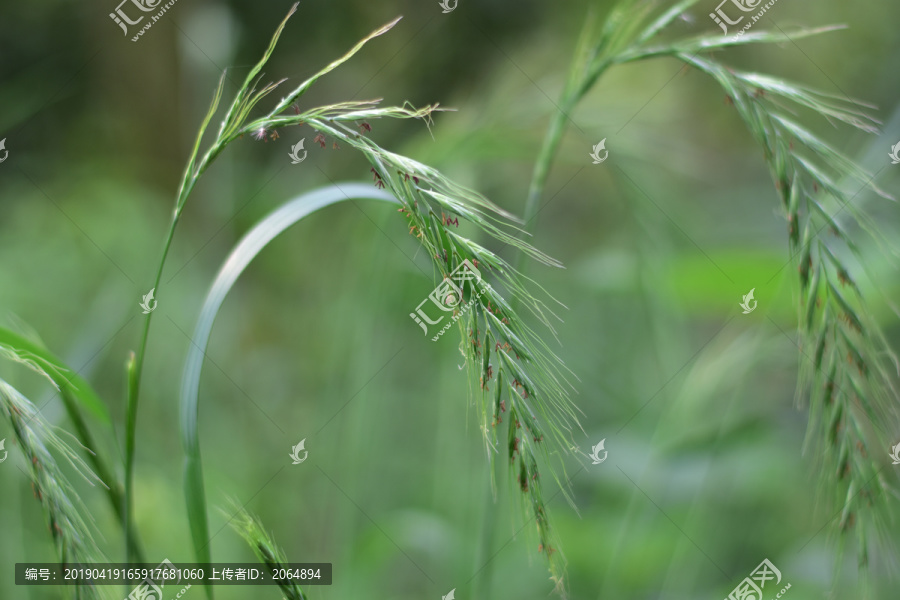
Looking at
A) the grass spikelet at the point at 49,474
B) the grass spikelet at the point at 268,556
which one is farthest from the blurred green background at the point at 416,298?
the grass spikelet at the point at 49,474

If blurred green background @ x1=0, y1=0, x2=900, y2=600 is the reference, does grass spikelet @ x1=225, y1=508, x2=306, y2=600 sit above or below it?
below

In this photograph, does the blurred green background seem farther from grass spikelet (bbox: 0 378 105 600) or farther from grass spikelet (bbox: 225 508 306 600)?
grass spikelet (bbox: 0 378 105 600)

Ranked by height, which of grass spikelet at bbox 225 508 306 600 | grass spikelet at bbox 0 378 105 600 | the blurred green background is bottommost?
grass spikelet at bbox 225 508 306 600

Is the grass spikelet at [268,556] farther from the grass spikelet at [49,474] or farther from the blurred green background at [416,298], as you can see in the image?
the blurred green background at [416,298]

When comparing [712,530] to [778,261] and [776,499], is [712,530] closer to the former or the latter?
[776,499]

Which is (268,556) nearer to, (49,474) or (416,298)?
(49,474)

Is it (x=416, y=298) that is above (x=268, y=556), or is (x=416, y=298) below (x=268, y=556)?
above

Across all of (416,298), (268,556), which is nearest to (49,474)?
(268,556)

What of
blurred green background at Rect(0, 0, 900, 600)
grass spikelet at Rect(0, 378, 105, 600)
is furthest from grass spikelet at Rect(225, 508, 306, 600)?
blurred green background at Rect(0, 0, 900, 600)

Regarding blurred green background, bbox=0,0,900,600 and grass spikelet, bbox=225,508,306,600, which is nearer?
grass spikelet, bbox=225,508,306,600
